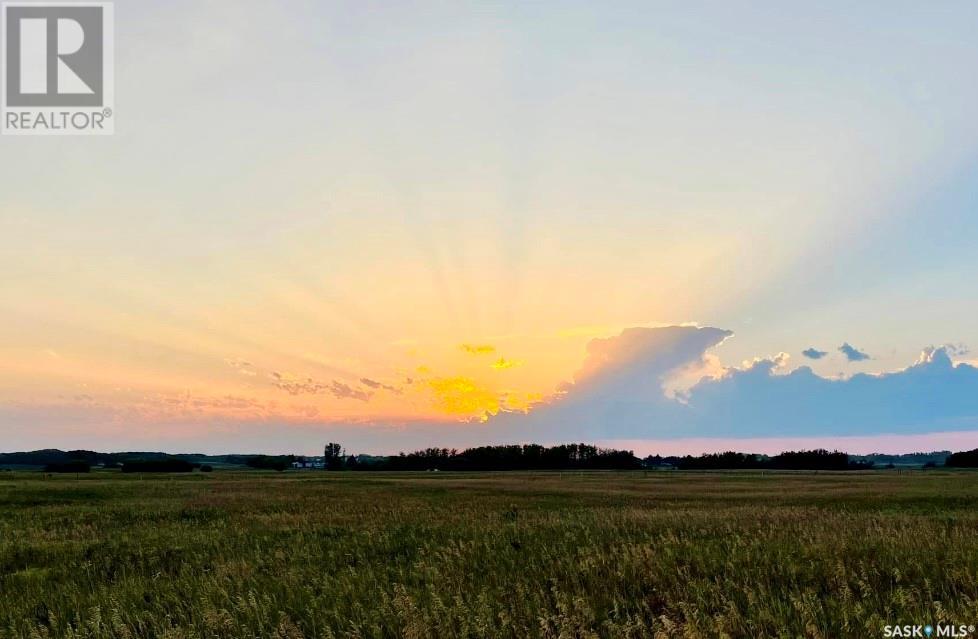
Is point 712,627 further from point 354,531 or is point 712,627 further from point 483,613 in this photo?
point 354,531

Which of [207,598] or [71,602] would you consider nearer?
[207,598]

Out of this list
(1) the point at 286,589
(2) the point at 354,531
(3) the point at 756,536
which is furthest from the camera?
(2) the point at 354,531

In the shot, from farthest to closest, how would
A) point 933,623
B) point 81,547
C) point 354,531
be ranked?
1. point 354,531
2. point 81,547
3. point 933,623

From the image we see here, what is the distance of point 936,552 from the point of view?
9891 mm

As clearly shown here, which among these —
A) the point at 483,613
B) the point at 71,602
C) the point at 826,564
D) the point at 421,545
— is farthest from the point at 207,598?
the point at 826,564

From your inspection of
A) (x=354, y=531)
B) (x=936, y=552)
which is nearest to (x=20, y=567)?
(x=354, y=531)

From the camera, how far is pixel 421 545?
15.0 metres

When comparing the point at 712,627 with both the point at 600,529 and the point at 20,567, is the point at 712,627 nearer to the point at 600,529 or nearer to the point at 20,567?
the point at 600,529

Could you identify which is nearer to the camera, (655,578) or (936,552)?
(655,578)

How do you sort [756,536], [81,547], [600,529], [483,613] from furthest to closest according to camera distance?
[81,547] → [600,529] → [756,536] → [483,613]

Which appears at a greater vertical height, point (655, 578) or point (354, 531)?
point (655, 578)

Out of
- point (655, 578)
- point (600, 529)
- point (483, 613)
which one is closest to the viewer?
point (483, 613)

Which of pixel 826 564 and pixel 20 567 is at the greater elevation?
pixel 826 564

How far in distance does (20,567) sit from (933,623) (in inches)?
→ 712
